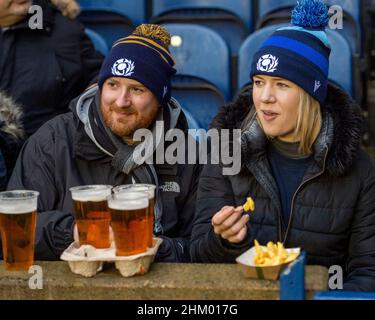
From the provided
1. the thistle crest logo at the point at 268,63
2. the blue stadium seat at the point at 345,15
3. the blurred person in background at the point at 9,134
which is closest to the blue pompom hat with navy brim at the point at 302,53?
the thistle crest logo at the point at 268,63

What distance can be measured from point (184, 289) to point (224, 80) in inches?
97.4

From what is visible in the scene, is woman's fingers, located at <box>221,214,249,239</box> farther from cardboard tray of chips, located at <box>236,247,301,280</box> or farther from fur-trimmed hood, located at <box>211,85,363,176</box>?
fur-trimmed hood, located at <box>211,85,363,176</box>

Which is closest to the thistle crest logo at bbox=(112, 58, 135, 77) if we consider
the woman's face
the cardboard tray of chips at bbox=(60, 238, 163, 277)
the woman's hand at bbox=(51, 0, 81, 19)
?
the woman's face

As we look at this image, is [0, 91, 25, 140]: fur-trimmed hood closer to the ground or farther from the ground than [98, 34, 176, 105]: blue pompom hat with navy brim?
closer to the ground

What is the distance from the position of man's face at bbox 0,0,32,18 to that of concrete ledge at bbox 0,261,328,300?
2028 mm

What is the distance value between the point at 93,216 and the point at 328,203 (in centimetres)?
81

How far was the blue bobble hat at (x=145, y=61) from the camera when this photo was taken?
101 inches

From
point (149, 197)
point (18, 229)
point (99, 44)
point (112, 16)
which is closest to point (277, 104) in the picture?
point (149, 197)

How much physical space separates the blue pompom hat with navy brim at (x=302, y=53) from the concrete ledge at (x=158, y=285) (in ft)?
2.34

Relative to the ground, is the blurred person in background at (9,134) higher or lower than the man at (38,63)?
lower

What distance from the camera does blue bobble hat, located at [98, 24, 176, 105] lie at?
256 cm

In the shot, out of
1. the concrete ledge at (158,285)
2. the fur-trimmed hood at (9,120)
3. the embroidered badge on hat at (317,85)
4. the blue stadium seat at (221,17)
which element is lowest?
the concrete ledge at (158,285)

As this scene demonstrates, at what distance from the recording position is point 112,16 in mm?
4656

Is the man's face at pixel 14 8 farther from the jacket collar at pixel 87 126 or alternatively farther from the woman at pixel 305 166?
the woman at pixel 305 166
